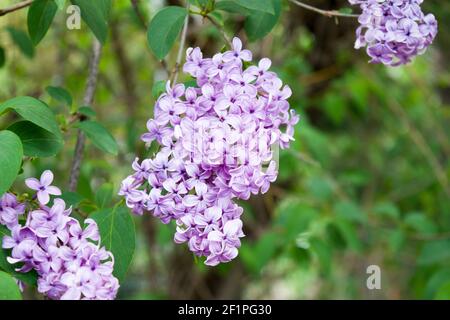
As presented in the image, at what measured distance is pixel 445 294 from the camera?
5.18 ft

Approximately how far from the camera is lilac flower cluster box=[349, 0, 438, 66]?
43.3 inches

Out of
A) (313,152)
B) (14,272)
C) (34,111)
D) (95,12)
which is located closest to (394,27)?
(95,12)

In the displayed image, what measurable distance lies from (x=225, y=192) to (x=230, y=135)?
0.08 meters

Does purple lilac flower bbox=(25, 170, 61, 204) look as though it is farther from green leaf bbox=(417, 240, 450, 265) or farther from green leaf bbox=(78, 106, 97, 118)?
green leaf bbox=(417, 240, 450, 265)

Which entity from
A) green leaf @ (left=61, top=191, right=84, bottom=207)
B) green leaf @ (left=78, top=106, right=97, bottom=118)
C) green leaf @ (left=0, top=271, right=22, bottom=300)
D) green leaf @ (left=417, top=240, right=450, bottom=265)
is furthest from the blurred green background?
green leaf @ (left=0, top=271, right=22, bottom=300)

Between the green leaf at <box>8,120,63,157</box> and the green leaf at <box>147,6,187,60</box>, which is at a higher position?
the green leaf at <box>147,6,187,60</box>

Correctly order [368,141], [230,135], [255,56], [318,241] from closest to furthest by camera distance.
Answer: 1. [230,135]
2. [318,241]
3. [255,56]
4. [368,141]

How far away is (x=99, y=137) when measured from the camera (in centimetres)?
124

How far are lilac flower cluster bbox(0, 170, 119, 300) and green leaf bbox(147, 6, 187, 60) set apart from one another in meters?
0.32

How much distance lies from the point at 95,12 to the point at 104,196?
1.23 feet

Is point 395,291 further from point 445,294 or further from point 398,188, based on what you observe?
point 445,294
